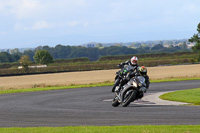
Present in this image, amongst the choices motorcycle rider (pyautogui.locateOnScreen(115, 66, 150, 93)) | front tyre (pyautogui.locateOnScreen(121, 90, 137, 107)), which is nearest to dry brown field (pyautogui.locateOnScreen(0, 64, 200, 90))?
motorcycle rider (pyautogui.locateOnScreen(115, 66, 150, 93))

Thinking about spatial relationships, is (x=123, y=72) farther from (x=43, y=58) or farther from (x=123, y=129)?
(x=43, y=58)

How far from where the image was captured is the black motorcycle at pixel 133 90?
18.6 m

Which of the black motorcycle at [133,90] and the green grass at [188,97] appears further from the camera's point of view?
the green grass at [188,97]

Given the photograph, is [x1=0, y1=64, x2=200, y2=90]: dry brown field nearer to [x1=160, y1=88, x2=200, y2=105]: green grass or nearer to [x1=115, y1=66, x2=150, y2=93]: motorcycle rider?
[x1=160, y1=88, x2=200, y2=105]: green grass

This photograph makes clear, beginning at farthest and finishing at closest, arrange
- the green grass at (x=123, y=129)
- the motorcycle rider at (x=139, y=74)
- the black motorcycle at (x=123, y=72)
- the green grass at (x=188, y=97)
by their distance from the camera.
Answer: the green grass at (x=188, y=97)
the black motorcycle at (x=123, y=72)
the motorcycle rider at (x=139, y=74)
the green grass at (x=123, y=129)

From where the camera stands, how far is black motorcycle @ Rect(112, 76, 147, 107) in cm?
1858

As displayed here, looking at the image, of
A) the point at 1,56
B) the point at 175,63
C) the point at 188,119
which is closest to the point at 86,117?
the point at 188,119

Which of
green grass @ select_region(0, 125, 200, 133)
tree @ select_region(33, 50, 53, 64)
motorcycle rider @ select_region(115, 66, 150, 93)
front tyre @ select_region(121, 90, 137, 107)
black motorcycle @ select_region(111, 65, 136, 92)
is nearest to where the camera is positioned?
green grass @ select_region(0, 125, 200, 133)

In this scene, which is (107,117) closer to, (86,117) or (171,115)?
(86,117)

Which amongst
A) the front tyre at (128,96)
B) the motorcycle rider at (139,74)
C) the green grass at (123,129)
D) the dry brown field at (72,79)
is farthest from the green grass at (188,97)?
the dry brown field at (72,79)

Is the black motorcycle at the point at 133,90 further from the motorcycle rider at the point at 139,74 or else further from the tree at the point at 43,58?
the tree at the point at 43,58

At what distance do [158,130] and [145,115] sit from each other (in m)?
4.49

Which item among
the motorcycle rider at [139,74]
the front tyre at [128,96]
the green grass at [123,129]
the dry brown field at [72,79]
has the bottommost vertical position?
the dry brown field at [72,79]

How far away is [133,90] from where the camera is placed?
62.2 feet
